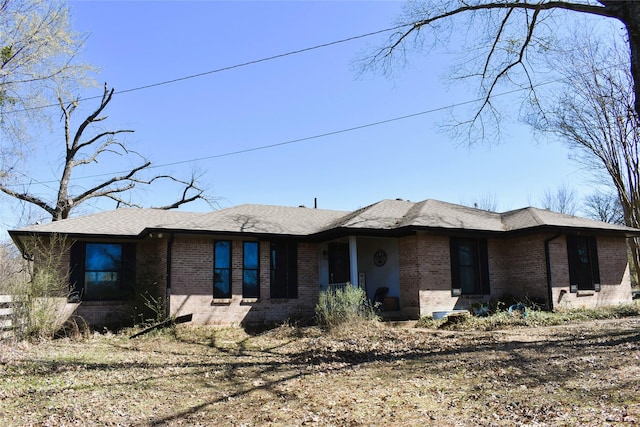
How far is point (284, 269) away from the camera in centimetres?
1644

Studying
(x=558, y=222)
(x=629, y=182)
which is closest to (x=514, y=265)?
(x=558, y=222)

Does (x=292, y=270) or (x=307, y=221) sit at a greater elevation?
(x=307, y=221)

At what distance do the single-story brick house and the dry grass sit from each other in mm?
3416

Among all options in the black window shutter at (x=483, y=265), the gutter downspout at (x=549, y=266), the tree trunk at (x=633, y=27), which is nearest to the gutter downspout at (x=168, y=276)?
the black window shutter at (x=483, y=265)

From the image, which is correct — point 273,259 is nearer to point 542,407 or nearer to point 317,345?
point 317,345

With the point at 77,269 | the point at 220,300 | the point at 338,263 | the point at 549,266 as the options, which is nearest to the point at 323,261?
the point at 338,263

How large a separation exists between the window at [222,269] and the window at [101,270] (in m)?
2.88

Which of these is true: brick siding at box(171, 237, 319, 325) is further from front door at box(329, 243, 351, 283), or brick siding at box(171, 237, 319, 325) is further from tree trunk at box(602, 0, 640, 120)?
tree trunk at box(602, 0, 640, 120)

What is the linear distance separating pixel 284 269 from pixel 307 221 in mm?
2581

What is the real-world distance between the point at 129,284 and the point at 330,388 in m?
10.3

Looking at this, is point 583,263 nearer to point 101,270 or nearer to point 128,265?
point 128,265

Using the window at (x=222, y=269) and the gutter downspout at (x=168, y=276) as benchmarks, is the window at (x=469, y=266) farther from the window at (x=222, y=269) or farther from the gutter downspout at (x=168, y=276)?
the gutter downspout at (x=168, y=276)

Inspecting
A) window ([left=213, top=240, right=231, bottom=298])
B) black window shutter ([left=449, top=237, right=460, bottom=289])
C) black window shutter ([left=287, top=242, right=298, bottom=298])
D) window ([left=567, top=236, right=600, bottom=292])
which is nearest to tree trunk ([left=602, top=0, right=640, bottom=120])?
black window shutter ([left=449, top=237, right=460, bottom=289])

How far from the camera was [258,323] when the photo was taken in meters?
15.5
